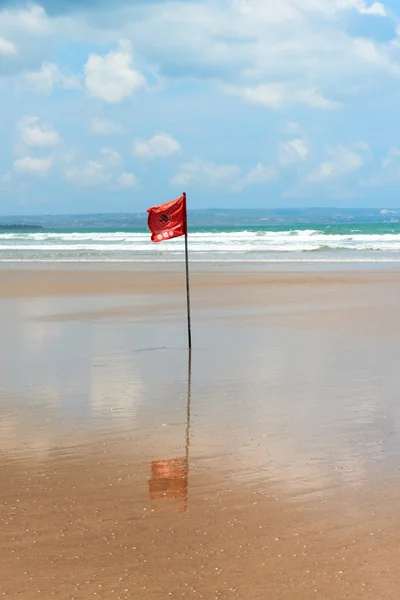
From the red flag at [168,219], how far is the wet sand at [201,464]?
1584 millimetres

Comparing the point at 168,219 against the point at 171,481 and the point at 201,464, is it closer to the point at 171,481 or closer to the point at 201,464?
the point at 201,464

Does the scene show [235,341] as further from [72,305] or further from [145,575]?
[145,575]

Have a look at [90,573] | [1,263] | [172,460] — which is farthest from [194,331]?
[1,263]

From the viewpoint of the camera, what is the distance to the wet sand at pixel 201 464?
163 inches

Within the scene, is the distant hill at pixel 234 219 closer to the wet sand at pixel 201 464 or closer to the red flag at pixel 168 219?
the red flag at pixel 168 219

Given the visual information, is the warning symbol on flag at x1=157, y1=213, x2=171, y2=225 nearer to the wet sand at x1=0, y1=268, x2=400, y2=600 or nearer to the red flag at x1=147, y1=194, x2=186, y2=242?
the red flag at x1=147, y1=194, x2=186, y2=242

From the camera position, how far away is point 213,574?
4113 millimetres

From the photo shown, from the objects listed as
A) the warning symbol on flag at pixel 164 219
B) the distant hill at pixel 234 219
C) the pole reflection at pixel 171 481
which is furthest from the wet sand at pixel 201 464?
the distant hill at pixel 234 219

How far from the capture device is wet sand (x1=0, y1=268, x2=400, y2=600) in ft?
13.6

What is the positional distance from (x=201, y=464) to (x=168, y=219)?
6.26 metres

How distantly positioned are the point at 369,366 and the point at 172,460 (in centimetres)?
435

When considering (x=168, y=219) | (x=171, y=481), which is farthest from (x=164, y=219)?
(x=171, y=481)

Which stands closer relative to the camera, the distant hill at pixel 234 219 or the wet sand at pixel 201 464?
the wet sand at pixel 201 464

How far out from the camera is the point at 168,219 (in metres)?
11.8
